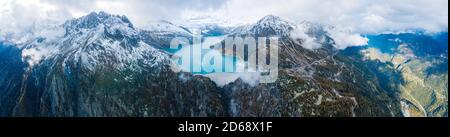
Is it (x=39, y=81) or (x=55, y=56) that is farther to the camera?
(x=55, y=56)

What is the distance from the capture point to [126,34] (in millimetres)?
101812

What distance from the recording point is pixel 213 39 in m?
81.2

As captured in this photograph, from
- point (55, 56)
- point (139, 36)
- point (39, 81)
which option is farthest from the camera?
point (139, 36)

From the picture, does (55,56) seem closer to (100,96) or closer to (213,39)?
(100,96)

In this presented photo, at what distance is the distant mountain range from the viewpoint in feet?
190

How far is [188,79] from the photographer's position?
7431 cm

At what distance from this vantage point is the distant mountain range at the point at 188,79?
190ft

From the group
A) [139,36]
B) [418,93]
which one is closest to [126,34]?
[139,36]

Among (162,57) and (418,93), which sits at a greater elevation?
(162,57)

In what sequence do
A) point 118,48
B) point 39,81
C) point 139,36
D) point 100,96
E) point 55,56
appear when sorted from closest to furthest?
point 100,96, point 39,81, point 55,56, point 118,48, point 139,36
